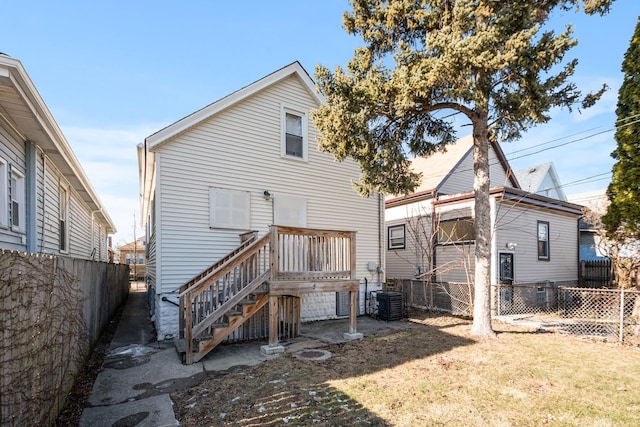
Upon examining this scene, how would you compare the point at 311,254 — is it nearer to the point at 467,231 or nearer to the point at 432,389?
the point at 432,389

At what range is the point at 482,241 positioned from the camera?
7.75 metres

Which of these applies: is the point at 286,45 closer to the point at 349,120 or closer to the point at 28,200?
the point at 349,120

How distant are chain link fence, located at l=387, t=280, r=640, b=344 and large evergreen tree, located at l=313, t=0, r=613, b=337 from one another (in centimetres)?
280

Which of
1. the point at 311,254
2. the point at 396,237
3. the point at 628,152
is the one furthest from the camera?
the point at 396,237

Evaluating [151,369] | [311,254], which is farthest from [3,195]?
[311,254]

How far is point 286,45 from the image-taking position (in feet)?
36.8

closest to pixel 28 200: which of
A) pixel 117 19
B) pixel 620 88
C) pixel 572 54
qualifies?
pixel 117 19

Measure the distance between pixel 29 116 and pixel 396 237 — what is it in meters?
12.4

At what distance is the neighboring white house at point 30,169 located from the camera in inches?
193

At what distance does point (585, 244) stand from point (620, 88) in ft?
40.0

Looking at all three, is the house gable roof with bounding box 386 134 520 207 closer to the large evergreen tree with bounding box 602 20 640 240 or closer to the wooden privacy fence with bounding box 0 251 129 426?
the large evergreen tree with bounding box 602 20 640 240

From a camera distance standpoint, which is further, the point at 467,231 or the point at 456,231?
the point at 456,231

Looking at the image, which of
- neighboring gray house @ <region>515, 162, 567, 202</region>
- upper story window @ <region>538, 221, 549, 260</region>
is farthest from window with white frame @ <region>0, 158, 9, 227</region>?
neighboring gray house @ <region>515, 162, 567, 202</region>

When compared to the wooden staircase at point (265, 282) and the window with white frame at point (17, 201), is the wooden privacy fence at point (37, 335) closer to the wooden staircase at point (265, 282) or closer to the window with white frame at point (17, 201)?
the wooden staircase at point (265, 282)
